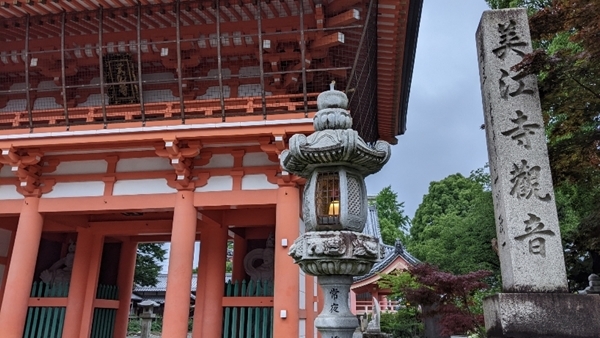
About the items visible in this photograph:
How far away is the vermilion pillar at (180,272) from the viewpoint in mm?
7180

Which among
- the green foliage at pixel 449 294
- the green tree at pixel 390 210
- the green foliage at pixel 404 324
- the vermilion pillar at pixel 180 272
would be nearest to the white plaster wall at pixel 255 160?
the vermilion pillar at pixel 180 272

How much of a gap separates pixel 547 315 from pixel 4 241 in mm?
11340

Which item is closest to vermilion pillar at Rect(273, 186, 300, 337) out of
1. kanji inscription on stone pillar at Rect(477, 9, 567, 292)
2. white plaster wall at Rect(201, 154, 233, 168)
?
white plaster wall at Rect(201, 154, 233, 168)

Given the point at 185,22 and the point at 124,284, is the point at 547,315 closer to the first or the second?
the point at 185,22

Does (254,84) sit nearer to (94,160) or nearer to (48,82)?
(94,160)

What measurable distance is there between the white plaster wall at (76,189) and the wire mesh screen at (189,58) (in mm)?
1265

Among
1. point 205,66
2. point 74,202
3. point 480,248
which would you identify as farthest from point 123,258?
point 480,248

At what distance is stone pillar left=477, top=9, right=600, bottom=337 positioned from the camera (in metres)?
4.24

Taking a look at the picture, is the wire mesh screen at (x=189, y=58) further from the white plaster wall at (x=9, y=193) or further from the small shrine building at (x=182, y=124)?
the white plaster wall at (x=9, y=193)

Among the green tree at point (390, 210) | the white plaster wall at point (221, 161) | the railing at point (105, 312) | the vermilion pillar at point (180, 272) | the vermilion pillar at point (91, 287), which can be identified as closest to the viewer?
the vermilion pillar at point (180, 272)

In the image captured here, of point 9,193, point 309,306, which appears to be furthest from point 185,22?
point 309,306

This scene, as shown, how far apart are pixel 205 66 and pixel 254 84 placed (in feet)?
3.65

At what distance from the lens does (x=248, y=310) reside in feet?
27.3

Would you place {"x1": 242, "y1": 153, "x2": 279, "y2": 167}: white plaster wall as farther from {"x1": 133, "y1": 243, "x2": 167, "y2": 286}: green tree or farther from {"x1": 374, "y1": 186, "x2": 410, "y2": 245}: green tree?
{"x1": 374, "y1": 186, "x2": 410, "y2": 245}: green tree
